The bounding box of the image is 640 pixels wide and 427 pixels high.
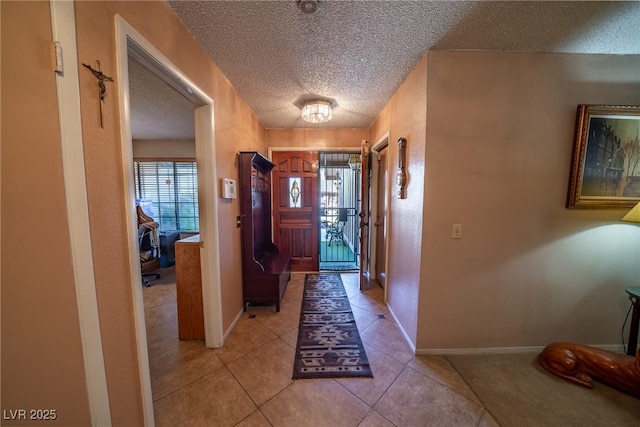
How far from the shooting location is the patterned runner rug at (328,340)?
Result: 1.70 metres

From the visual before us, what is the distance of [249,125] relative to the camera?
110 inches

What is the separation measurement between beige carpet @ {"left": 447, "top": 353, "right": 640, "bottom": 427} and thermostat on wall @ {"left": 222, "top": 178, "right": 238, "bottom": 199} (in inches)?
96.4

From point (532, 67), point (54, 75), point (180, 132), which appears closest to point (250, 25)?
point (54, 75)

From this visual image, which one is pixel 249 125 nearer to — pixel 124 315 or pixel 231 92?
pixel 231 92

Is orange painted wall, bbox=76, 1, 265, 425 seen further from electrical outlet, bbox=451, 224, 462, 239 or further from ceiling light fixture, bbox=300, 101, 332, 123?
electrical outlet, bbox=451, 224, 462, 239

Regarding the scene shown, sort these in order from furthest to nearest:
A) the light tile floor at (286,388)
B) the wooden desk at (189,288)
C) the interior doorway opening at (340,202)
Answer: the interior doorway opening at (340,202) < the wooden desk at (189,288) < the light tile floor at (286,388)

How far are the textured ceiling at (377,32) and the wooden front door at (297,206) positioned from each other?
163 centimetres

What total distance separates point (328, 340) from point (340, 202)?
3.62 metres

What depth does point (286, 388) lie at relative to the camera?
1.54 metres

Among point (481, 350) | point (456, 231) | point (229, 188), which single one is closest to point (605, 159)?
point (456, 231)

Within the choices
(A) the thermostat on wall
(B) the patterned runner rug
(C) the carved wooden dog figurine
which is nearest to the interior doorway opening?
(B) the patterned runner rug

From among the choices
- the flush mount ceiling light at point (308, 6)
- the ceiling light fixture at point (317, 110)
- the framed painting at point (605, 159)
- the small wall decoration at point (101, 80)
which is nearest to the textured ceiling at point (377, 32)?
the flush mount ceiling light at point (308, 6)

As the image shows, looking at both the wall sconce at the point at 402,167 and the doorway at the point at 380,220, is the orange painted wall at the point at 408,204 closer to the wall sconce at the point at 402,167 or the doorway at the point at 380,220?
the wall sconce at the point at 402,167

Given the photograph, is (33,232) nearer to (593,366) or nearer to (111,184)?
(111,184)
